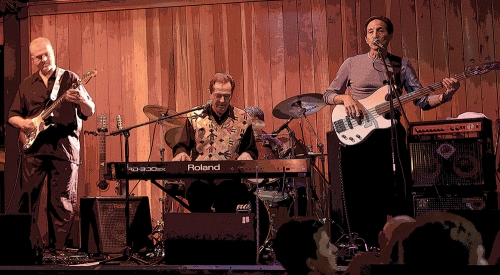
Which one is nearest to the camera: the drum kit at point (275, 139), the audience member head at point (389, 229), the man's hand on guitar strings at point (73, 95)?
the audience member head at point (389, 229)

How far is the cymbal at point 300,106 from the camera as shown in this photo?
6.29 metres

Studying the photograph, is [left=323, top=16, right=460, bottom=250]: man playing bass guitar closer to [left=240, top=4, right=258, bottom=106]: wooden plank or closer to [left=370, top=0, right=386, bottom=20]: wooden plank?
[left=370, top=0, right=386, bottom=20]: wooden plank

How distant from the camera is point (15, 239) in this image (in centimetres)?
329

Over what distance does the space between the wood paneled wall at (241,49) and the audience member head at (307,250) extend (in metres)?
5.21

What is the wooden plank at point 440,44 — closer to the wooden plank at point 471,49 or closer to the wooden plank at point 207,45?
the wooden plank at point 471,49

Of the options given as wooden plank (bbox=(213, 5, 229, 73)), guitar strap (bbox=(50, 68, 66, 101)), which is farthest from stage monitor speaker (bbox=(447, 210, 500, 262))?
wooden plank (bbox=(213, 5, 229, 73))

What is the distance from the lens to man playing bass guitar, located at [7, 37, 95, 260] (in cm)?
596

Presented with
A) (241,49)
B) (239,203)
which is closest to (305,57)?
(241,49)

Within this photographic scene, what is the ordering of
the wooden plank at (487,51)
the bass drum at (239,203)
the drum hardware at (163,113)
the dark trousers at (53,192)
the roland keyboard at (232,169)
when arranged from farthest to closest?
the wooden plank at (487,51) → the drum hardware at (163,113) → the dark trousers at (53,192) → the bass drum at (239,203) → the roland keyboard at (232,169)

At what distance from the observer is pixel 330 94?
5.77 m

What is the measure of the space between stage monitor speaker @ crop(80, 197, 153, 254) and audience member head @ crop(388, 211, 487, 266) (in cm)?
433

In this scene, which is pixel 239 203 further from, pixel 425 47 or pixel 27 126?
pixel 425 47

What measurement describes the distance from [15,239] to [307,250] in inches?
73.2

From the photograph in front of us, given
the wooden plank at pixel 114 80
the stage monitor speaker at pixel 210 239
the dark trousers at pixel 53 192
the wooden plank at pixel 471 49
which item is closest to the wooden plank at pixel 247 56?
the wooden plank at pixel 114 80
